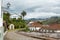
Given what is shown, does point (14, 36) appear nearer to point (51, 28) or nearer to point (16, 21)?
point (16, 21)

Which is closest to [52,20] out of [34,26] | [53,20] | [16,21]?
[53,20]

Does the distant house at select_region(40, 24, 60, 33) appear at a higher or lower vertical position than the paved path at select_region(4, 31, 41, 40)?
higher

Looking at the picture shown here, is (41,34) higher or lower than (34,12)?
lower

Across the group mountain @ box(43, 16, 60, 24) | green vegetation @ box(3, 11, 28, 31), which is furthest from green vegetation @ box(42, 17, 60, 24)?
green vegetation @ box(3, 11, 28, 31)

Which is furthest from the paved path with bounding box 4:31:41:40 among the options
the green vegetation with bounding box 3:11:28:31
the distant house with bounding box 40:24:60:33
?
the distant house with bounding box 40:24:60:33

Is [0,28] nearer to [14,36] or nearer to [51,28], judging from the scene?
[14,36]

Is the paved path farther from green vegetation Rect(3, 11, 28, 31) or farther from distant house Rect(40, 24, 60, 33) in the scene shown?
distant house Rect(40, 24, 60, 33)

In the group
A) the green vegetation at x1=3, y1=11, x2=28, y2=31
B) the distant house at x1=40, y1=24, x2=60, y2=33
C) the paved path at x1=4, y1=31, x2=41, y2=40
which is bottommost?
the paved path at x1=4, y1=31, x2=41, y2=40

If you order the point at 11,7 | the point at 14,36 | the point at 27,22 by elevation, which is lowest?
the point at 14,36

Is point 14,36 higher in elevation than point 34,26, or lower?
lower

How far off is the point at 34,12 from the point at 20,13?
17 centimetres

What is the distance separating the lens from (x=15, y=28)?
2531mm

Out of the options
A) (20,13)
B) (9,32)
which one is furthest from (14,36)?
(20,13)

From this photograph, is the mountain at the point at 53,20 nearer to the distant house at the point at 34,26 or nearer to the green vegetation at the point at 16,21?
the distant house at the point at 34,26
